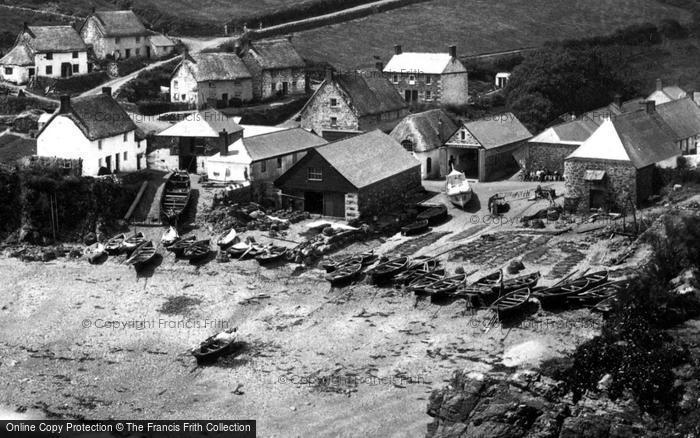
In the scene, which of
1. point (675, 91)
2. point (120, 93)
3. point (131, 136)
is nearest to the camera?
point (131, 136)

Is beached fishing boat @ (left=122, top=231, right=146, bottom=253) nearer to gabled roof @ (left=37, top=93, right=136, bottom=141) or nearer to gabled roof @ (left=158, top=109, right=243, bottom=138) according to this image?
gabled roof @ (left=37, top=93, right=136, bottom=141)

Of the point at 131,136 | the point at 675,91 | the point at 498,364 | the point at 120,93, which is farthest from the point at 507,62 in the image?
the point at 498,364

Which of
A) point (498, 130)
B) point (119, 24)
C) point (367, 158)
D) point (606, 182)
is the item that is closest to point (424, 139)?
point (498, 130)

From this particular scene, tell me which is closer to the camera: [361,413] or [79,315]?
[361,413]

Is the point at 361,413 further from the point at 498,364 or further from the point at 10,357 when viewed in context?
the point at 10,357

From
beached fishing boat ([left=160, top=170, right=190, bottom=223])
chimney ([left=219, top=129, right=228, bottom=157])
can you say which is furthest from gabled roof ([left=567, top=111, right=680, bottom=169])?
beached fishing boat ([left=160, top=170, right=190, bottom=223])

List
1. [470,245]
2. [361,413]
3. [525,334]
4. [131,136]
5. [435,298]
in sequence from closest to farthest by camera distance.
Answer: [361,413] < [525,334] < [435,298] < [470,245] < [131,136]

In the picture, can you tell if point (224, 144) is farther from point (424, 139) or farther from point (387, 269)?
A: point (387, 269)
